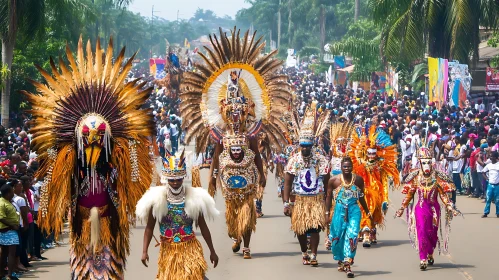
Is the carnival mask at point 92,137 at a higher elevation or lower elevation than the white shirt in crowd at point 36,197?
higher

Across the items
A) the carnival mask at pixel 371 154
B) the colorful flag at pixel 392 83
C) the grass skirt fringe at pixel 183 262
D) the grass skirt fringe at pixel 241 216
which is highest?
the colorful flag at pixel 392 83

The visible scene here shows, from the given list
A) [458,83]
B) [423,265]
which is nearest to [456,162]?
[458,83]

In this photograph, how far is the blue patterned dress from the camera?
13.7 meters

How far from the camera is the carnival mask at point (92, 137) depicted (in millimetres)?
10828

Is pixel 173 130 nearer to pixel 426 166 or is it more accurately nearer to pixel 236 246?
pixel 236 246

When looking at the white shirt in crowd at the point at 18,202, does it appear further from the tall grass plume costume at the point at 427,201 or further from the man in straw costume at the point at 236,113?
the tall grass plume costume at the point at 427,201

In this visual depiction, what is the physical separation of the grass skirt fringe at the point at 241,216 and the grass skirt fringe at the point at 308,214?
2.68 feet

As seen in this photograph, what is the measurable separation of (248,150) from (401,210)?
2545 millimetres

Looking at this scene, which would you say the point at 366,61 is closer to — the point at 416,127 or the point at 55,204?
the point at 416,127

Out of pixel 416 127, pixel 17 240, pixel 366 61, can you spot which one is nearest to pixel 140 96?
pixel 17 240

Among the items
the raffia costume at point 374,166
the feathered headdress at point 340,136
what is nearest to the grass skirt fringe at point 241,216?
the raffia costume at point 374,166

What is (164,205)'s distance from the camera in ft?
34.9

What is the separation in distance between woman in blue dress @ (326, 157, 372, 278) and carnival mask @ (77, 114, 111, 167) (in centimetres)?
401

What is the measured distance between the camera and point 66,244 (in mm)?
17016
